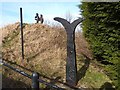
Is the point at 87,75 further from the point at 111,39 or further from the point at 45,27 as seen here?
the point at 45,27

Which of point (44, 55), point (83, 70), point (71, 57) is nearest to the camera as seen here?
point (71, 57)

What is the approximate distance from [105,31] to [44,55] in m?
2.90

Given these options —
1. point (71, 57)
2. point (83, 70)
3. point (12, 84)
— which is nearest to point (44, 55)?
point (83, 70)

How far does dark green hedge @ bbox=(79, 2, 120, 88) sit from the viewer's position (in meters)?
8.34

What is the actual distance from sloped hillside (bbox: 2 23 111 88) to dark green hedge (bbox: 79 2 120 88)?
2.10 feet

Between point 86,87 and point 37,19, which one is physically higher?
point 37,19

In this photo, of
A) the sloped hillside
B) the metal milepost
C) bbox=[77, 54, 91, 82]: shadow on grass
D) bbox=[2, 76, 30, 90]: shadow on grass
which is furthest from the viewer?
bbox=[77, 54, 91, 82]: shadow on grass

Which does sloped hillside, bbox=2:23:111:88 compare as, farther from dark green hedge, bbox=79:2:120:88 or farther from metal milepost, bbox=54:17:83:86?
dark green hedge, bbox=79:2:120:88

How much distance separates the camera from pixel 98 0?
8797 mm

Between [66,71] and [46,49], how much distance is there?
2.24 m

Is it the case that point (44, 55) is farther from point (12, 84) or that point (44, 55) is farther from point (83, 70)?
point (12, 84)

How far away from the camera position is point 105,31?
8.98 m

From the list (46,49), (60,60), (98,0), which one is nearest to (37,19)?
(46,49)

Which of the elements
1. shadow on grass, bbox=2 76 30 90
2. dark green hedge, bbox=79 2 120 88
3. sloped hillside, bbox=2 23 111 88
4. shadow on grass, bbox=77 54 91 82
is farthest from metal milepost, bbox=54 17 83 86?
shadow on grass, bbox=2 76 30 90
